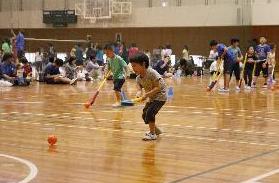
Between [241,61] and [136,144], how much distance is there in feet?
44.1

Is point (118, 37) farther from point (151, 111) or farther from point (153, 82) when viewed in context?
point (151, 111)

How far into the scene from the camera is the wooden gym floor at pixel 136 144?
6.59 metres

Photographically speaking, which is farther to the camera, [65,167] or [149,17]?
[149,17]

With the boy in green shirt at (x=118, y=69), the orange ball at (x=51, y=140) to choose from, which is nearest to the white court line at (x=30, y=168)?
the orange ball at (x=51, y=140)

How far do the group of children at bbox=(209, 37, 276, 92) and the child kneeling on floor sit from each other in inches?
407

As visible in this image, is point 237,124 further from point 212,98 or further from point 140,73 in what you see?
point 212,98

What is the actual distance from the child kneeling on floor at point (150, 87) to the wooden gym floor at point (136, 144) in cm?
36

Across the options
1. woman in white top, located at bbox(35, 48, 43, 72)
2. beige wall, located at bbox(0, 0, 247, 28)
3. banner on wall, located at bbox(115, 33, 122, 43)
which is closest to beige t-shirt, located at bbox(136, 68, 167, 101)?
woman in white top, located at bbox(35, 48, 43, 72)

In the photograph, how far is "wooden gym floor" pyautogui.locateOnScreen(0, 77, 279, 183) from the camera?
6590mm

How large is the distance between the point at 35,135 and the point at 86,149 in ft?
5.64

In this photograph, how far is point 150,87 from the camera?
9.48 metres

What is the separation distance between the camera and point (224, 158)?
7555 mm

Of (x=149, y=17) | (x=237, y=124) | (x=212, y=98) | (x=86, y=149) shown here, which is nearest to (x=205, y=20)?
(x=149, y=17)

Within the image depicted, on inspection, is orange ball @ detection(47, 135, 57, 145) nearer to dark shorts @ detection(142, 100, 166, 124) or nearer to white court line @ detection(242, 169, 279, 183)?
dark shorts @ detection(142, 100, 166, 124)
